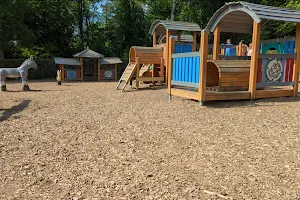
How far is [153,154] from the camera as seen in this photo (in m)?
3.88

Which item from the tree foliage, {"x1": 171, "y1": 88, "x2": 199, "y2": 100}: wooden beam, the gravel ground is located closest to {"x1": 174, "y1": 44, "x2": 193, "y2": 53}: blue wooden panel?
{"x1": 171, "y1": 88, "x2": 199, "y2": 100}: wooden beam

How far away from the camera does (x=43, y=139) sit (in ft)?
15.3

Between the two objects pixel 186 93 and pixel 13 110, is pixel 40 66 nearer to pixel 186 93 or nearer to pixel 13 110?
pixel 13 110

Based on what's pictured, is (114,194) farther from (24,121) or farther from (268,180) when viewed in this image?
(24,121)

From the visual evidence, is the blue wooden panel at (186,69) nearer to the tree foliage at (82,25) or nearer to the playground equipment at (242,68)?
the playground equipment at (242,68)

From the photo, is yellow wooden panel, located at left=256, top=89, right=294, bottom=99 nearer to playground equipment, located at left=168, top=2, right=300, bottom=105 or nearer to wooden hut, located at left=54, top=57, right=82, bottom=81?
playground equipment, located at left=168, top=2, right=300, bottom=105

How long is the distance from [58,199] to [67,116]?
4164 millimetres

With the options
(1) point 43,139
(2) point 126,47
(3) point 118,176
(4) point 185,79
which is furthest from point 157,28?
(2) point 126,47

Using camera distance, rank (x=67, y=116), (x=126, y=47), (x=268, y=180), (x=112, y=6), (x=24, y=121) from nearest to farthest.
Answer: (x=268, y=180) < (x=24, y=121) < (x=67, y=116) < (x=126, y=47) < (x=112, y=6)

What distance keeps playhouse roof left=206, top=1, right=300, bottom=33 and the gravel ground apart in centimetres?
253

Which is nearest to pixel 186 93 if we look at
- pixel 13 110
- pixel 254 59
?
pixel 254 59

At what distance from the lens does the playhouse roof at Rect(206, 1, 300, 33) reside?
746cm

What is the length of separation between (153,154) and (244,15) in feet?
21.7

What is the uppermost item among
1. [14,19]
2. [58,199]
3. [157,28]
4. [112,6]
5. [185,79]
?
[112,6]
